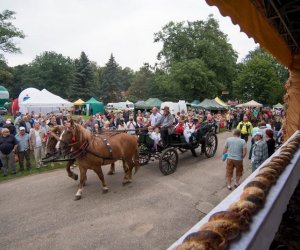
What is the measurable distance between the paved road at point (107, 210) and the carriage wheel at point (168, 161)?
23 centimetres

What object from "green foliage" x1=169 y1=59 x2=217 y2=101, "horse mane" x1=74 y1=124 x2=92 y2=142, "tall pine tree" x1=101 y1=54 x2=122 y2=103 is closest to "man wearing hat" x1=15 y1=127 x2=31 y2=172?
"horse mane" x1=74 y1=124 x2=92 y2=142

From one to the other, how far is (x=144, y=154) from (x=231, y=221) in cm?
767

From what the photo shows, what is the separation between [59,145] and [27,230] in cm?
216

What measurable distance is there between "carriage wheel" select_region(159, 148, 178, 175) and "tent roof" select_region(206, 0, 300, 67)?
4317mm

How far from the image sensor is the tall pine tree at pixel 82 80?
185 ft

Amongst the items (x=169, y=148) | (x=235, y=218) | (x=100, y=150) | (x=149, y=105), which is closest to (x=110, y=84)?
(x=149, y=105)

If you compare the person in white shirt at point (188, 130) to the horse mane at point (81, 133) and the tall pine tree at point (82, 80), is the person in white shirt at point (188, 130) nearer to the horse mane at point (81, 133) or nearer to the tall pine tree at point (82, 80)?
the horse mane at point (81, 133)

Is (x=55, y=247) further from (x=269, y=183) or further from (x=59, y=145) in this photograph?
(x=269, y=183)

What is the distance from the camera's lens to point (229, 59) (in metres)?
40.3

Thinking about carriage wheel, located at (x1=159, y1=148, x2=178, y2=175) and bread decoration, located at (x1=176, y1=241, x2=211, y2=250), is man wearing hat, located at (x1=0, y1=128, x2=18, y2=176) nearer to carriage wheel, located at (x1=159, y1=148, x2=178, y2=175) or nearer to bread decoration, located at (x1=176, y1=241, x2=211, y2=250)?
carriage wheel, located at (x1=159, y1=148, x2=178, y2=175)

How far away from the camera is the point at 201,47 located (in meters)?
38.5

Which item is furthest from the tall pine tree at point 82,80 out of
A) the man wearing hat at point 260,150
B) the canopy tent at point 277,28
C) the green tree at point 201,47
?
the man wearing hat at point 260,150

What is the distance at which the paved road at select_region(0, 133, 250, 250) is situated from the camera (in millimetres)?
4754

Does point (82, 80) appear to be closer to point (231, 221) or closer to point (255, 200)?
point (255, 200)
